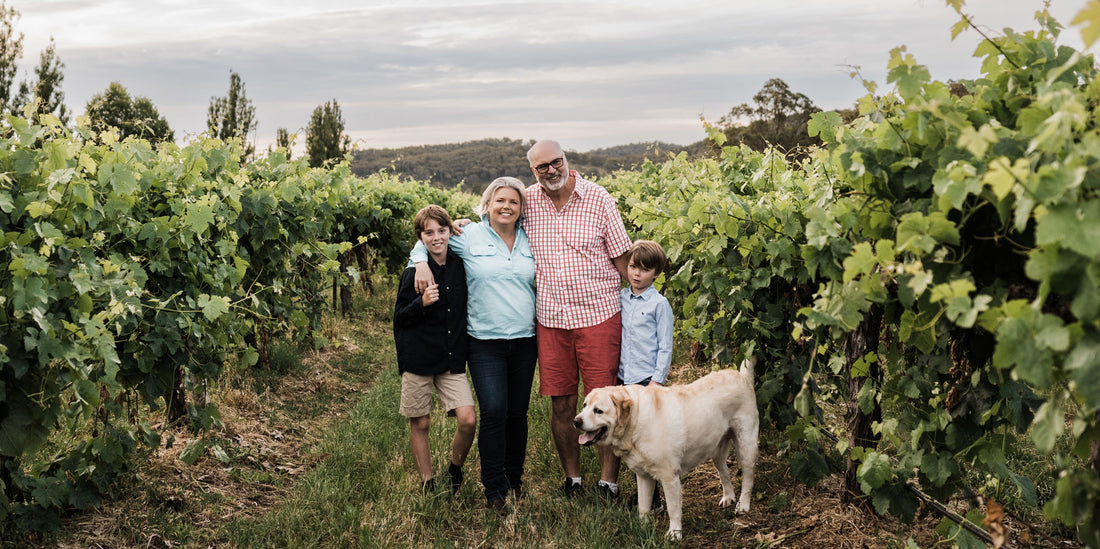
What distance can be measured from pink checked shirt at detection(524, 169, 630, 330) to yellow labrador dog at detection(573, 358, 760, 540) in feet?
2.14

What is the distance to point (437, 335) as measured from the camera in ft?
14.9

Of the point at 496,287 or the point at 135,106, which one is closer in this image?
the point at 496,287

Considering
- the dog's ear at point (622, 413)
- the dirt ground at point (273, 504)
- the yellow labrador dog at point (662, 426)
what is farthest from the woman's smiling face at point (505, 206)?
the dirt ground at point (273, 504)

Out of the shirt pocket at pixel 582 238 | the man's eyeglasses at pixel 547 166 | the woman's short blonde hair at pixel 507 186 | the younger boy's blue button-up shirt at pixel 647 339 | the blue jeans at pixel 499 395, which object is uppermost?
the man's eyeglasses at pixel 547 166

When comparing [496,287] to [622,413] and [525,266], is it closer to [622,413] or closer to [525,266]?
[525,266]

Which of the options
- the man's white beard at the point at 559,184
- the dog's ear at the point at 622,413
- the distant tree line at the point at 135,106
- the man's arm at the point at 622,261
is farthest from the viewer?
the distant tree line at the point at 135,106

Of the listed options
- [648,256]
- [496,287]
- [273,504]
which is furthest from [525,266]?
[273,504]

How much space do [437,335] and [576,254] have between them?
3.32 feet

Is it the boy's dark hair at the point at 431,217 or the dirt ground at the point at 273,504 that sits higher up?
the boy's dark hair at the point at 431,217

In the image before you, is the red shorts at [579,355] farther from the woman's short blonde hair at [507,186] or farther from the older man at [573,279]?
the woman's short blonde hair at [507,186]

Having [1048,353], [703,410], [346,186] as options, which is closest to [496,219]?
[703,410]

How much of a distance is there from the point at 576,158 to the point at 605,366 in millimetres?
96061

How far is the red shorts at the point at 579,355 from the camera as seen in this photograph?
15.0ft

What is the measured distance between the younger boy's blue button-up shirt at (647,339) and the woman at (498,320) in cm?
62
